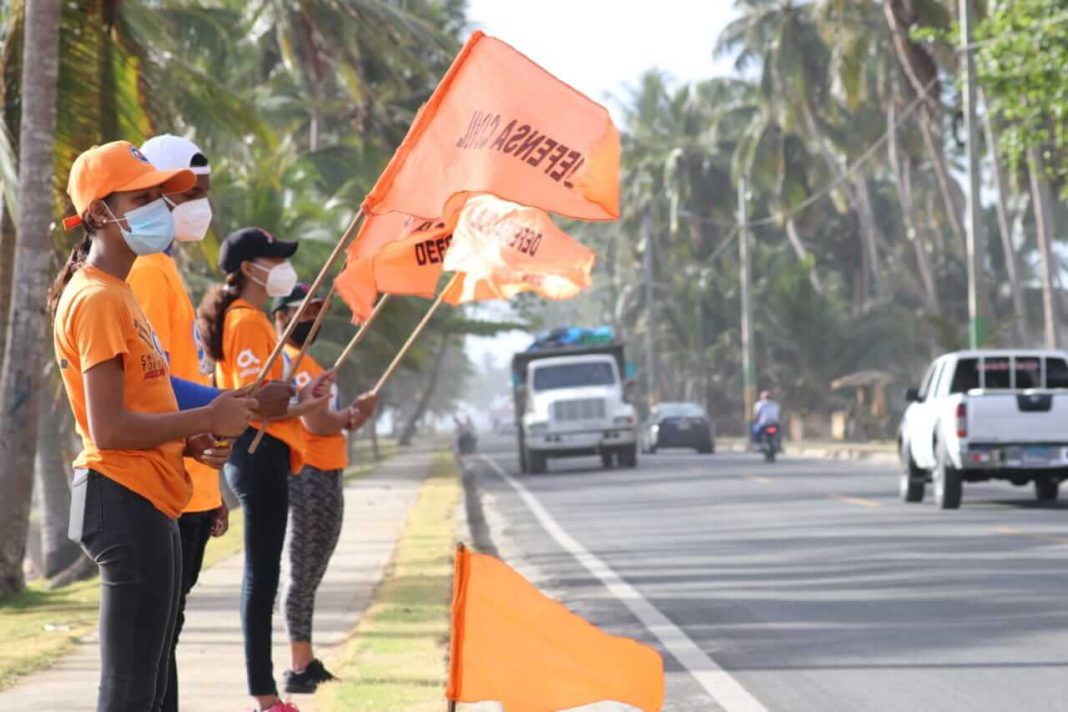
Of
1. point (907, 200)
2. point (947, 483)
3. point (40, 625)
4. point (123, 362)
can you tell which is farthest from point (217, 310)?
point (907, 200)

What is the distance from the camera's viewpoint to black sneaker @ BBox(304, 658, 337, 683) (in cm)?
885

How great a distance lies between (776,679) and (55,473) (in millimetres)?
17658

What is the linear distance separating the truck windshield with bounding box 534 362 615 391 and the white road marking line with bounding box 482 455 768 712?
18.6 meters

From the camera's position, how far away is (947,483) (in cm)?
2109

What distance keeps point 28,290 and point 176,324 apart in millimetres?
7330

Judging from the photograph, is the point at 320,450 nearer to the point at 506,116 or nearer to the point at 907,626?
the point at 506,116

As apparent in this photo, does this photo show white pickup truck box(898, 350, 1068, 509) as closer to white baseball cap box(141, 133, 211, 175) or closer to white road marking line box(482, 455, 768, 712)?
white road marking line box(482, 455, 768, 712)

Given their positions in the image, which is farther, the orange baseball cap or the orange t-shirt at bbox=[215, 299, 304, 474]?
the orange t-shirt at bbox=[215, 299, 304, 474]

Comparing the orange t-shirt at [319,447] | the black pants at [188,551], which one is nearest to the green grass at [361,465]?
the orange t-shirt at [319,447]

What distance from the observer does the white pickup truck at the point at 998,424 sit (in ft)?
68.0

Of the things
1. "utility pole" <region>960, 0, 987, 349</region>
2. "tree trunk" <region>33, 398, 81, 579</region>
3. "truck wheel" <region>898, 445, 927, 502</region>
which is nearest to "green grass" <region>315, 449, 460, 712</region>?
"truck wheel" <region>898, 445, 927, 502</region>

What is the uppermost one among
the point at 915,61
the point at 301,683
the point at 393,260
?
the point at 915,61

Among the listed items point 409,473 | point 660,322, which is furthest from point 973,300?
point 660,322

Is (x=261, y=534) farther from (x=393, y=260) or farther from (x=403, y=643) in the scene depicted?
(x=403, y=643)
